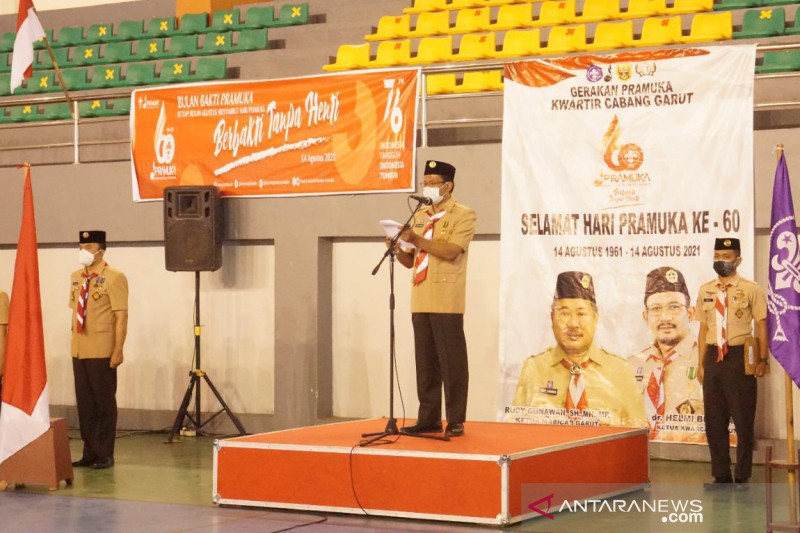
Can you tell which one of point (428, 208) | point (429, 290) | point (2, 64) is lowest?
point (429, 290)

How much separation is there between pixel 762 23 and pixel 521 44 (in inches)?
101

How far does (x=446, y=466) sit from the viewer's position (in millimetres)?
6984

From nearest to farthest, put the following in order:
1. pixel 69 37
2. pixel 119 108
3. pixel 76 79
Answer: pixel 119 108
pixel 76 79
pixel 69 37

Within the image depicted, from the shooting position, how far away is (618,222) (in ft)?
31.8

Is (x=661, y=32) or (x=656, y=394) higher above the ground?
(x=661, y=32)

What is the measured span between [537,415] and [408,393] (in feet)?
4.82

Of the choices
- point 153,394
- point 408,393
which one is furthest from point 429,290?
point 153,394

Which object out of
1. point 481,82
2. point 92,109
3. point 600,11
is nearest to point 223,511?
point 481,82

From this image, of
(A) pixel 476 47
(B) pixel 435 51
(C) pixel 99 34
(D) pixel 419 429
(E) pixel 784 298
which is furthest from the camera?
(C) pixel 99 34

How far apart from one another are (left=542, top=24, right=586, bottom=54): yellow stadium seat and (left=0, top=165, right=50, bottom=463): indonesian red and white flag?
679cm

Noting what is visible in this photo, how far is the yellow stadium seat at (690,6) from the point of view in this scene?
1313 centimetres

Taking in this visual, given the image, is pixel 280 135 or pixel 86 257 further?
pixel 280 135

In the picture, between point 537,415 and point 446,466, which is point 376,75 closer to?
point 537,415

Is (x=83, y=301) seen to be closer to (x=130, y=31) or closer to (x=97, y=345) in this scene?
(x=97, y=345)
